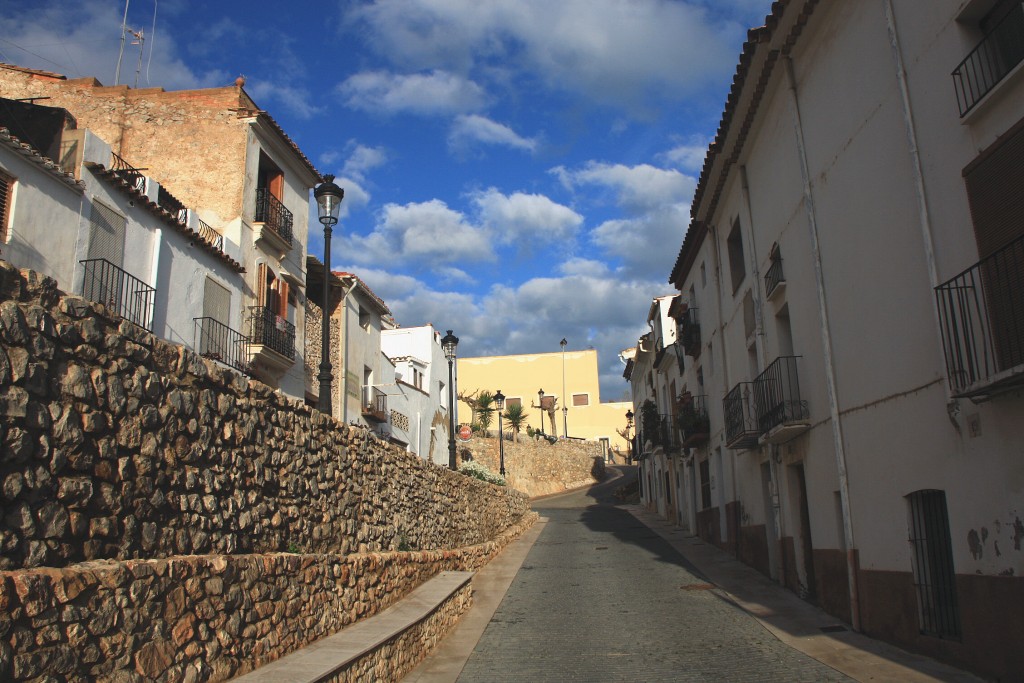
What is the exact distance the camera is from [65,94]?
2131 centimetres

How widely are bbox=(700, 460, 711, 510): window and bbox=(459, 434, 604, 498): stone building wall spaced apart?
75.2 feet

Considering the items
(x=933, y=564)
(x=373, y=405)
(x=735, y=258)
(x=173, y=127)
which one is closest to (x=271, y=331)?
(x=173, y=127)

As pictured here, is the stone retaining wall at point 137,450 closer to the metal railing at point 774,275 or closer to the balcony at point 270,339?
the metal railing at point 774,275

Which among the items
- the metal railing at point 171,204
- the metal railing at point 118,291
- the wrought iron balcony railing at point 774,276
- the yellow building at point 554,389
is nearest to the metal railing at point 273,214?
the metal railing at point 171,204

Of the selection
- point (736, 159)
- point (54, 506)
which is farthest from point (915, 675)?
point (736, 159)

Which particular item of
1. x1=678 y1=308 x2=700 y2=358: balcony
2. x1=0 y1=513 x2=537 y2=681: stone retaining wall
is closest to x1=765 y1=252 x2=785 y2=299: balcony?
Result: x1=678 y1=308 x2=700 y2=358: balcony

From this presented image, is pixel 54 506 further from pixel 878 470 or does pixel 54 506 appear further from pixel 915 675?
pixel 878 470

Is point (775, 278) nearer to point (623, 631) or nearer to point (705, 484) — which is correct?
point (623, 631)

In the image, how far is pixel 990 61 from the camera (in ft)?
25.1

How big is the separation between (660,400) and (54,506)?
2948cm

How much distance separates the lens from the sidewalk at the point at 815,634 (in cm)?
837

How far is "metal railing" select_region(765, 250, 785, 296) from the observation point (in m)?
14.0

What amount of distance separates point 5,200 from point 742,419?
13858 mm

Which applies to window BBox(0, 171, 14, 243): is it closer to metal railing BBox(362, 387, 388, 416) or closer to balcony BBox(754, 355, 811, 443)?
balcony BBox(754, 355, 811, 443)
